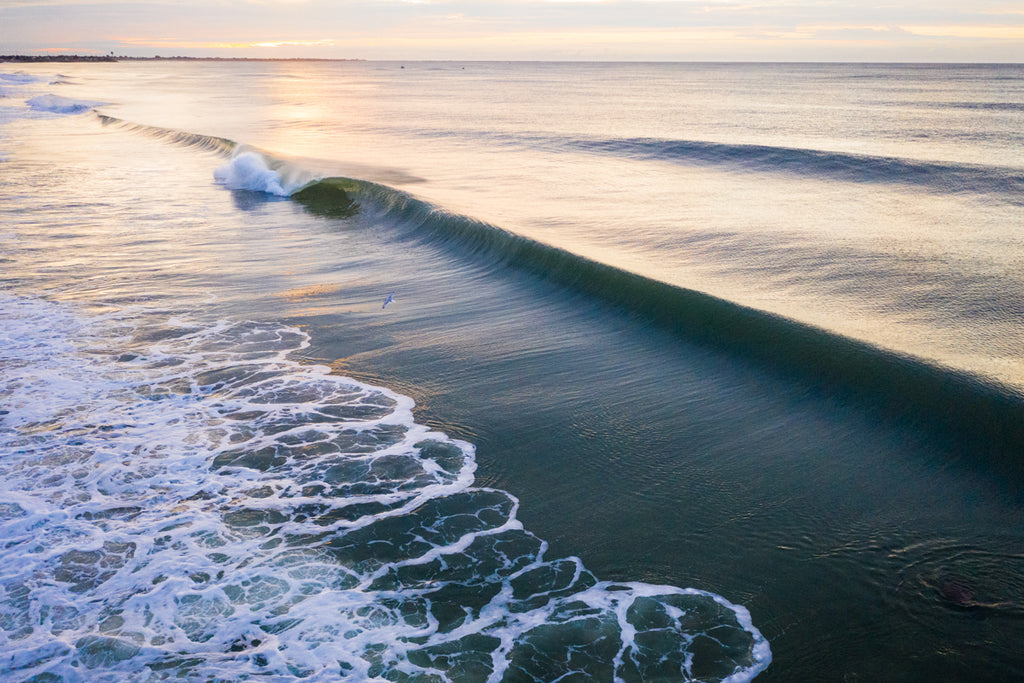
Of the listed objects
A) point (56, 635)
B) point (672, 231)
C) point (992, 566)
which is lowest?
point (56, 635)

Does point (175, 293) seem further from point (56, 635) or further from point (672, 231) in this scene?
point (672, 231)

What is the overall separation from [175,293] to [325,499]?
614 centimetres

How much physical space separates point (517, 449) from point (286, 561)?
2153 millimetres

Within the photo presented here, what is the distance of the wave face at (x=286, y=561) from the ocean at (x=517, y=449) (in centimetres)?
2

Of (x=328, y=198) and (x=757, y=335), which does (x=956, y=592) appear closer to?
(x=757, y=335)

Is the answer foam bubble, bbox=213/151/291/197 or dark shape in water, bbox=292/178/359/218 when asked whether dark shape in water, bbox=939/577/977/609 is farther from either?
foam bubble, bbox=213/151/291/197

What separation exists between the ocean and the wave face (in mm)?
24

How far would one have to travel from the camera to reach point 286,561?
182 inches

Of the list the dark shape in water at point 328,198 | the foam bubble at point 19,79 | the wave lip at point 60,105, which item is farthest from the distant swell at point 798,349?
the foam bubble at point 19,79

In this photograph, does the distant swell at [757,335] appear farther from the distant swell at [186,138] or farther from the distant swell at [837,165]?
the distant swell at [186,138]

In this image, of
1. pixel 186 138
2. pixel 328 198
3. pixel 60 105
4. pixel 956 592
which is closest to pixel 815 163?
pixel 328 198

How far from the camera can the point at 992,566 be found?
444 cm

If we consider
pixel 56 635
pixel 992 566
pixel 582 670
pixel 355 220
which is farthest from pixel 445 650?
pixel 355 220

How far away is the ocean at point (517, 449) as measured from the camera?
4.00 metres
